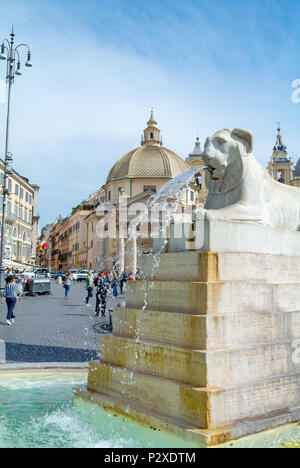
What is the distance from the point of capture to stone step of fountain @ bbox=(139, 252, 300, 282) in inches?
159

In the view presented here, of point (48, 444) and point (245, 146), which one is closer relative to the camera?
point (48, 444)

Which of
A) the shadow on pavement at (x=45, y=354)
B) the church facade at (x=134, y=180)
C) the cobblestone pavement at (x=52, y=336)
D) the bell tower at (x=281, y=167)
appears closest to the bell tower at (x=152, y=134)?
the church facade at (x=134, y=180)

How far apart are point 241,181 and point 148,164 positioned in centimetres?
6392

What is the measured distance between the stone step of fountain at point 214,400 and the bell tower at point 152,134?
7280 centimetres

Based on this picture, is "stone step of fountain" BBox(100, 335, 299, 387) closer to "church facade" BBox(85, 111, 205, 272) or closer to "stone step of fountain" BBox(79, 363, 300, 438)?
"stone step of fountain" BBox(79, 363, 300, 438)

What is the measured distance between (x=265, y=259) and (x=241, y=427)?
5.35ft

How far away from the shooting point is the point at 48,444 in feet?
11.8

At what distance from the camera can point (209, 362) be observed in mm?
3568

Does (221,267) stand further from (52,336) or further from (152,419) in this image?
(52,336)

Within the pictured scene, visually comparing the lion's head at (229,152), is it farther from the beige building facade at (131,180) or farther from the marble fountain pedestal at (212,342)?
the beige building facade at (131,180)

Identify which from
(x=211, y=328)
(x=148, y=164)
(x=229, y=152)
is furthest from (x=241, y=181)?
(x=148, y=164)

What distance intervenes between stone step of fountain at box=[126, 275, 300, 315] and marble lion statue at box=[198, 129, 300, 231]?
2.39 ft

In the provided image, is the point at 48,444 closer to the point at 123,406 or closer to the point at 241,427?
the point at 123,406
